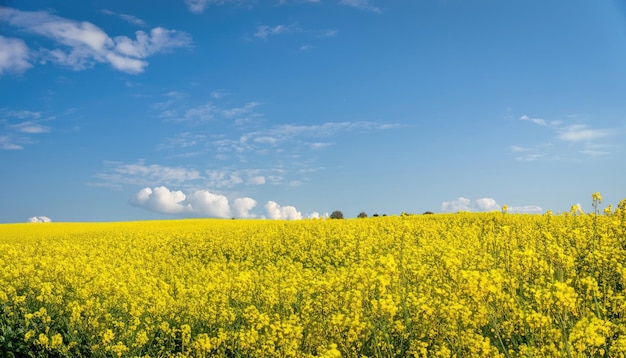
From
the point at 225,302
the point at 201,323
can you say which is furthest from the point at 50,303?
the point at 225,302

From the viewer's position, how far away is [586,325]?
4641 mm

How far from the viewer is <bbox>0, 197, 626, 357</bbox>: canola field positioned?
550 centimetres

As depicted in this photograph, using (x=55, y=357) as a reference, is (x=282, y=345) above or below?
above

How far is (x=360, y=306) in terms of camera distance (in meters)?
5.68

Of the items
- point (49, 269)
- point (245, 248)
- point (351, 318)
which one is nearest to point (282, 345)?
point (351, 318)

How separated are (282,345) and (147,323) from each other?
12.3 ft

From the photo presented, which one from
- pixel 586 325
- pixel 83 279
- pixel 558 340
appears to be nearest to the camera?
pixel 586 325

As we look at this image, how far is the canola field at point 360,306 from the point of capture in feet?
18.0

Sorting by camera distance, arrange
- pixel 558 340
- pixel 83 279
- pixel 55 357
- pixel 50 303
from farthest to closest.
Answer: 1. pixel 83 279
2. pixel 50 303
3. pixel 55 357
4. pixel 558 340

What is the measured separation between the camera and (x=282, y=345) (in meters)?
6.45

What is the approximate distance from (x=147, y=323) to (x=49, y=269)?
4.64 metres

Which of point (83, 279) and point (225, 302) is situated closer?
point (225, 302)

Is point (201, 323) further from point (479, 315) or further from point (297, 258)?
point (297, 258)

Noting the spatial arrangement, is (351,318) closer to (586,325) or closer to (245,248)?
(586,325)
